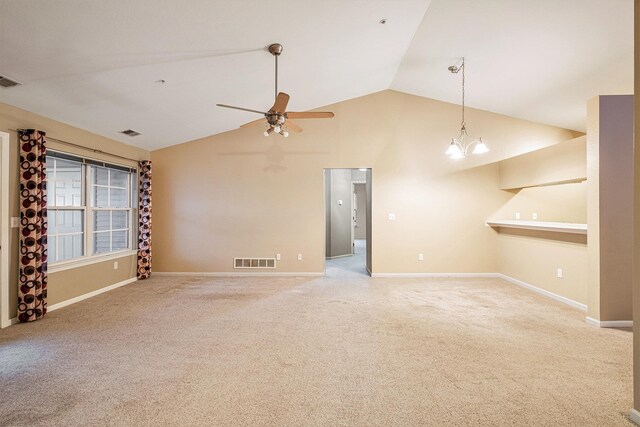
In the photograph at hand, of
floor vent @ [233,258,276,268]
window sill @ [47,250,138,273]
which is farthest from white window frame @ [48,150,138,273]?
floor vent @ [233,258,276,268]

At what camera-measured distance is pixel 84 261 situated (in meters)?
4.30

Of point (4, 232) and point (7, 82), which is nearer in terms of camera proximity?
point (7, 82)

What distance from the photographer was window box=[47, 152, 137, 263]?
4.14 m

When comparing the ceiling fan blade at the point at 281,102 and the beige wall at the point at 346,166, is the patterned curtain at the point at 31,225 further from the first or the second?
the ceiling fan blade at the point at 281,102

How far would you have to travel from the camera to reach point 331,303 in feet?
13.3

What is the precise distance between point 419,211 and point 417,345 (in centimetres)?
330

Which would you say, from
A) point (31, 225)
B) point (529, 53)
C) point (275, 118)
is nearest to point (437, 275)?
point (529, 53)

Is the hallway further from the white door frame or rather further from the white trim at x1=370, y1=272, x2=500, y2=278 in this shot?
the white door frame

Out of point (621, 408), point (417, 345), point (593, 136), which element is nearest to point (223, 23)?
point (417, 345)

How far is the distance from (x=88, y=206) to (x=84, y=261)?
846 millimetres

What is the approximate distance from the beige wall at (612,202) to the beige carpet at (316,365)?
0.42 metres

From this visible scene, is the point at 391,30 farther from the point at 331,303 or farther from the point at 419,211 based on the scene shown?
the point at 331,303

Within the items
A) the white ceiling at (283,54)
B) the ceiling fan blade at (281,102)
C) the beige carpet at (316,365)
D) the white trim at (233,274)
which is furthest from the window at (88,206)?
the ceiling fan blade at (281,102)

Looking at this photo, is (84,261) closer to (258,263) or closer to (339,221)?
(258,263)
